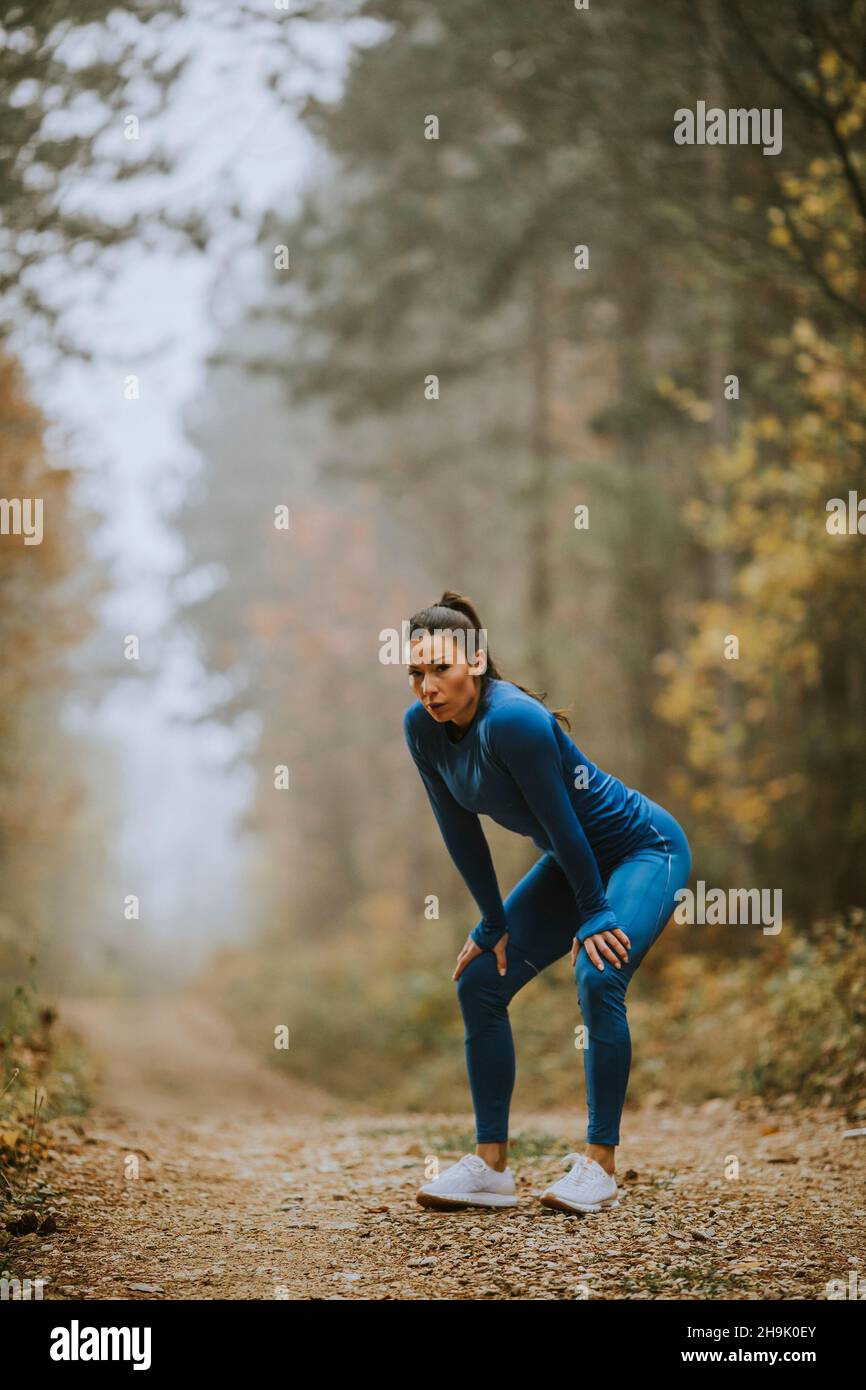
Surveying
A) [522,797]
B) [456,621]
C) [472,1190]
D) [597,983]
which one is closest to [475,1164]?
[472,1190]

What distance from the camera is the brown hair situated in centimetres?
483

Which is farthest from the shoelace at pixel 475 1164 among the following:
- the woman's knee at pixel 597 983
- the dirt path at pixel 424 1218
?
the woman's knee at pixel 597 983

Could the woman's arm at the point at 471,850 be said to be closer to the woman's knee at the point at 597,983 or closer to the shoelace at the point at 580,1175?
the woman's knee at the point at 597,983

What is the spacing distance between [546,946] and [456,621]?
1.44m

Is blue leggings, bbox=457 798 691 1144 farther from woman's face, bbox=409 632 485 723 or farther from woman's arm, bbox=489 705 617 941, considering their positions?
→ woman's face, bbox=409 632 485 723

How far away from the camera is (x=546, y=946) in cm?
507

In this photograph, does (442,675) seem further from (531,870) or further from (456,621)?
(531,870)

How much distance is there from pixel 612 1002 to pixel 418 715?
54.1 inches

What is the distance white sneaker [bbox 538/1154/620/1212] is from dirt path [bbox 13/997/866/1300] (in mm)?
63

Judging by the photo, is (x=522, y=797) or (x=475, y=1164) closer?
(x=522, y=797)

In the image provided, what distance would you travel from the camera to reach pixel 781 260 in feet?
32.2

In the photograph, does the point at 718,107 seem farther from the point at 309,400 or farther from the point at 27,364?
the point at 27,364

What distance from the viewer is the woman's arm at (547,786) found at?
4.54 m

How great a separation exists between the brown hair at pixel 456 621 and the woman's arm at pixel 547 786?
0.25m
